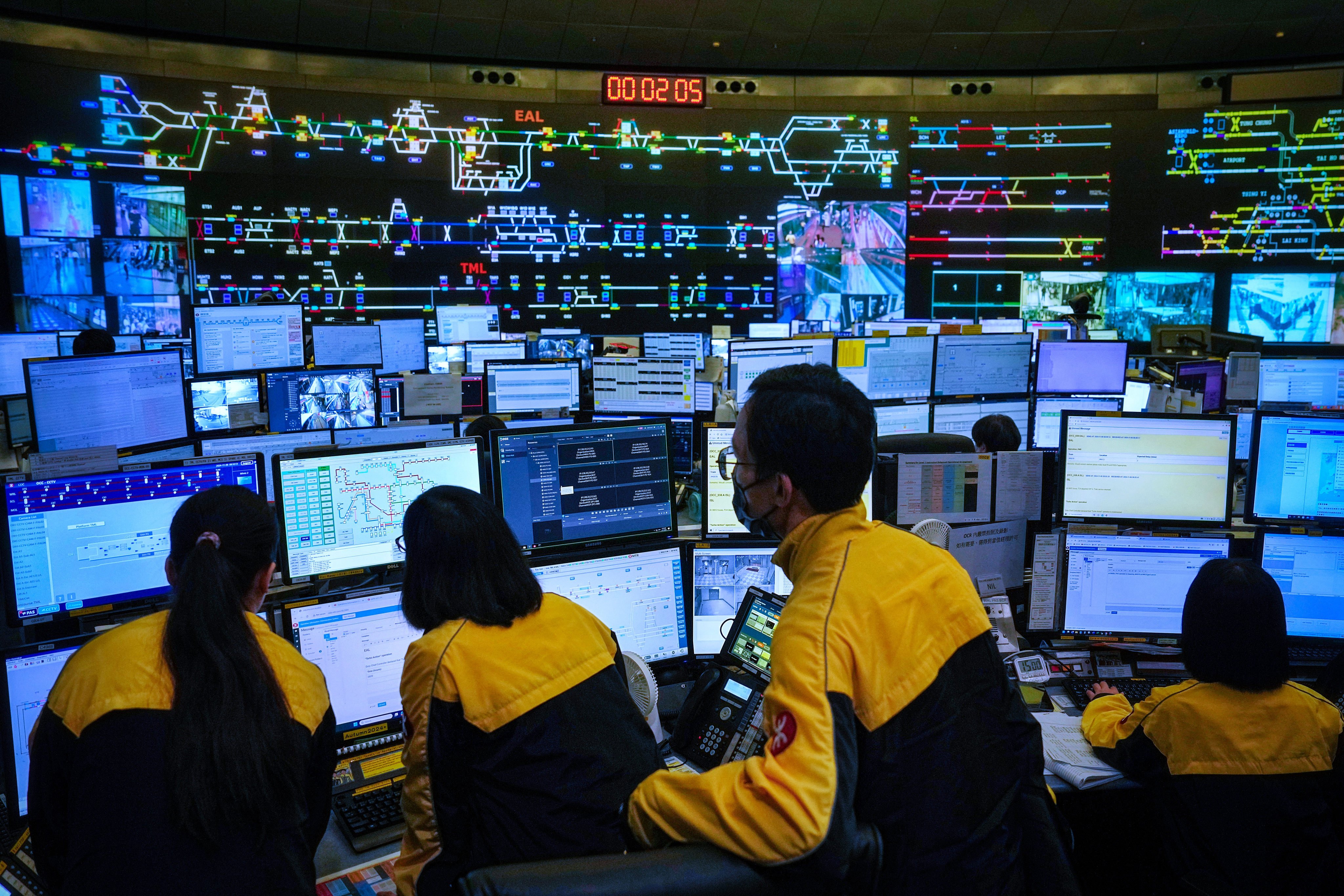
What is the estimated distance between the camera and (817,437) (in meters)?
1.33

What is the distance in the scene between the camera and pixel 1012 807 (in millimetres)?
1275

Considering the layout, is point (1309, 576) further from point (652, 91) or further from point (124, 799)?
point (652, 91)

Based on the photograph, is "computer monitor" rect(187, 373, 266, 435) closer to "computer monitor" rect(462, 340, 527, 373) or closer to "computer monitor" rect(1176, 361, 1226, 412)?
"computer monitor" rect(462, 340, 527, 373)

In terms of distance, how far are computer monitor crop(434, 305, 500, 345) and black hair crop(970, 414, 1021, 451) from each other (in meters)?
5.98

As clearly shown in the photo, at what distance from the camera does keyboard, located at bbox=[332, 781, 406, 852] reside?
1.85 m

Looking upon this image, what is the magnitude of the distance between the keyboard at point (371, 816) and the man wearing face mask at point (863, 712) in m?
1.00

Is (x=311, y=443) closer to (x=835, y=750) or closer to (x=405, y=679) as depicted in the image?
(x=405, y=679)

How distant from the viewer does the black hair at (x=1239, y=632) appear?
1967 mm

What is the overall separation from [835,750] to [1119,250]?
35.3 ft

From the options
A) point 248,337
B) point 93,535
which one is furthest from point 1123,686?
point 248,337

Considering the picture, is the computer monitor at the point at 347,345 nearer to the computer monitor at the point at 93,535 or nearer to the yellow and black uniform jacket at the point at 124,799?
the computer monitor at the point at 93,535

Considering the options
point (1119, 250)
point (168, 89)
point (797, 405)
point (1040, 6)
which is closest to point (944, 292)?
point (1119, 250)

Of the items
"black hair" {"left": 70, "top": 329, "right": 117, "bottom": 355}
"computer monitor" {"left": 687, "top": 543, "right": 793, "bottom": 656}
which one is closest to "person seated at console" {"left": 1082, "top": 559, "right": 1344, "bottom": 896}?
"computer monitor" {"left": 687, "top": 543, "right": 793, "bottom": 656}

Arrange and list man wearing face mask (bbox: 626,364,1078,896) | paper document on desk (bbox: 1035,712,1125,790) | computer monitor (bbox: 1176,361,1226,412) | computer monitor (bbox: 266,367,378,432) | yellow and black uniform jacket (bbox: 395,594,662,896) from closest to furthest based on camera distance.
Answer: man wearing face mask (bbox: 626,364,1078,896)
yellow and black uniform jacket (bbox: 395,594,662,896)
paper document on desk (bbox: 1035,712,1125,790)
computer monitor (bbox: 266,367,378,432)
computer monitor (bbox: 1176,361,1226,412)
